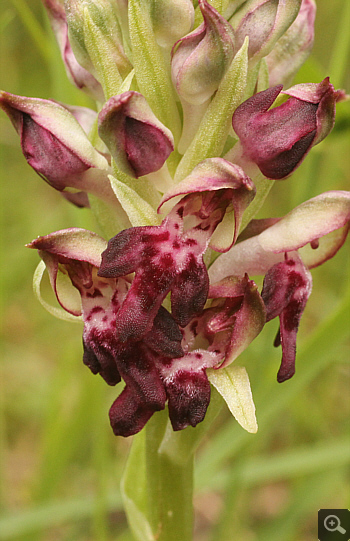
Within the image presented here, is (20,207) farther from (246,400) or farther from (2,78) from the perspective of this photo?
(246,400)

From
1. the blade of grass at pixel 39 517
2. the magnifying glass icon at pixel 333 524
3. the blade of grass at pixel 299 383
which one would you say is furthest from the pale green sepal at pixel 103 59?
the magnifying glass icon at pixel 333 524

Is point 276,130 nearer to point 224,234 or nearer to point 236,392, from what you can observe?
point 224,234

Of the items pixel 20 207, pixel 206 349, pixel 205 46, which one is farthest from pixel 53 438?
pixel 20 207

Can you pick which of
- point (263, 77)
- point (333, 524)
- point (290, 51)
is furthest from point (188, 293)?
point (333, 524)

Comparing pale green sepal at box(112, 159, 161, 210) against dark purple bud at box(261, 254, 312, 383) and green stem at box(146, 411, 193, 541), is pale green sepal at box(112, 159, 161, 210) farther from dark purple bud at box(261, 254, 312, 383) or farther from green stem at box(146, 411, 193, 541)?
green stem at box(146, 411, 193, 541)

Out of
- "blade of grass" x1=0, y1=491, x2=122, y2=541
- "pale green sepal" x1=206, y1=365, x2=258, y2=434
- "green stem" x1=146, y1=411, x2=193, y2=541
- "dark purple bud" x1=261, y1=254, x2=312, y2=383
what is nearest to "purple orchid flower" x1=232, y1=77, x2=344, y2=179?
"dark purple bud" x1=261, y1=254, x2=312, y2=383

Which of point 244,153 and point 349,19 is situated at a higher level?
point 244,153
